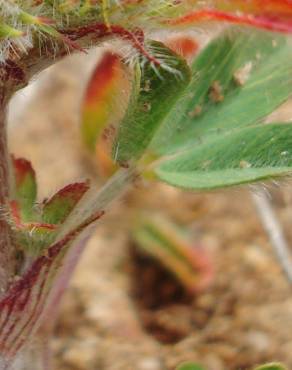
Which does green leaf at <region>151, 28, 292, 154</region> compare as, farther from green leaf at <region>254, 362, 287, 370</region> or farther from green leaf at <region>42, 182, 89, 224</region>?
green leaf at <region>254, 362, 287, 370</region>

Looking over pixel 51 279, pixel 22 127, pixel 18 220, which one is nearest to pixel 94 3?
pixel 18 220

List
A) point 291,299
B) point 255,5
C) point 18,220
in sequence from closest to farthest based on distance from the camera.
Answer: point 255,5 → point 18,220 → point 291,299

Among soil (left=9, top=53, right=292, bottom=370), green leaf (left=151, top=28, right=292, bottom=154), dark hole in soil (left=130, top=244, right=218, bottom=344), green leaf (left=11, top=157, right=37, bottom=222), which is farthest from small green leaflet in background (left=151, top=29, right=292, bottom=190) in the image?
dark hole in soil (left=130, top=244, right=218, bottom=344)

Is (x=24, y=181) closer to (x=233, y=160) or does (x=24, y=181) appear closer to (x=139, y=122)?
(x=139, y=122)

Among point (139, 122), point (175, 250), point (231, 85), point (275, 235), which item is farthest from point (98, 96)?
point (175, 250)

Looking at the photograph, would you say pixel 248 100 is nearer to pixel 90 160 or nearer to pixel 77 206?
pixel 77 206

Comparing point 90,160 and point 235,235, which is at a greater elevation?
point 90,160
